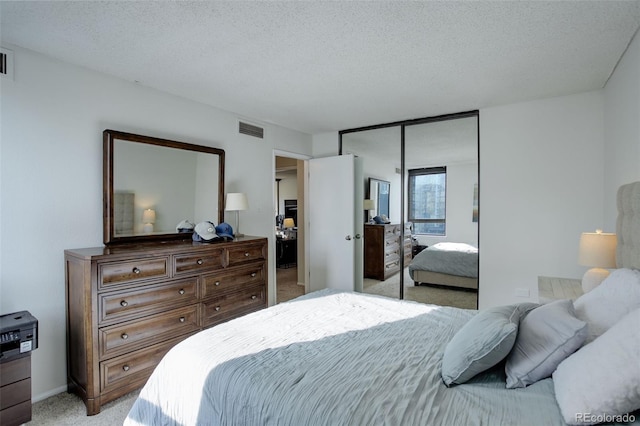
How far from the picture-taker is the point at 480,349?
1.21 meters

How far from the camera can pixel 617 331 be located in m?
1.02

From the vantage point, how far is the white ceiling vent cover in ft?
7.14

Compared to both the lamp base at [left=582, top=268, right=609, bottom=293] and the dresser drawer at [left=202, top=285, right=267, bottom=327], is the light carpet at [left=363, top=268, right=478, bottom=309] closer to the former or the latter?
the lamp base at [left=582, top=268, right=609, bottom=293]

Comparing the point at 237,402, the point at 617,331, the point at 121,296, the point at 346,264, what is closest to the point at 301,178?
the point at 346,264

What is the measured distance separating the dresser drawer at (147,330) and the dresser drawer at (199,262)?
314 mm

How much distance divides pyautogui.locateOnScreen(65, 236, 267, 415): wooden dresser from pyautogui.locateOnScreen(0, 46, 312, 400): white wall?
0.48ft

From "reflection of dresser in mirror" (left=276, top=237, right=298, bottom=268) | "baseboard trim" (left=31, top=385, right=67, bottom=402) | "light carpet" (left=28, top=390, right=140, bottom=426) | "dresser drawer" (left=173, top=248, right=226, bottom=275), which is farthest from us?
"reflection of dresser in mirror" (left=276, top=237, right=298, bottom=268)

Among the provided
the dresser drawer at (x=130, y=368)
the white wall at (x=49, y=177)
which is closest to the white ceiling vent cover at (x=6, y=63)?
the white wall at (x=49, y=177)

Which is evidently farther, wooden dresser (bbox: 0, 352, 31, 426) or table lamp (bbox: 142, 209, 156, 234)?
table lamp (bbox: 142, 209, 156, 234)

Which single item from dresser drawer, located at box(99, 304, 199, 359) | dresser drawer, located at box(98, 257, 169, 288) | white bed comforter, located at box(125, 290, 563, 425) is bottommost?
dresser drawer, located at box(99, 304, 199, 359)

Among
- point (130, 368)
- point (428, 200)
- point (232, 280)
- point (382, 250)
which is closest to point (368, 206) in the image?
point (382, 250)

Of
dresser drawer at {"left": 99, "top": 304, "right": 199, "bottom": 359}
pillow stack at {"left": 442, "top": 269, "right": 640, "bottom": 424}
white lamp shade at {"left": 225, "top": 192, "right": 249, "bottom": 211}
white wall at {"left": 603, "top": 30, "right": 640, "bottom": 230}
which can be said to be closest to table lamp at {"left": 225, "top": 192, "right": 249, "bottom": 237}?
white lamp shade at {"left": 225, "top": 192, "right": 249, "bottom": 211}

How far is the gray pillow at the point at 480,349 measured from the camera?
1.20 metres

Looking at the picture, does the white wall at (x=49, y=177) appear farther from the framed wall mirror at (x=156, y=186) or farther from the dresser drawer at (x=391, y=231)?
the dresser drawer at (x=391, y=231)
